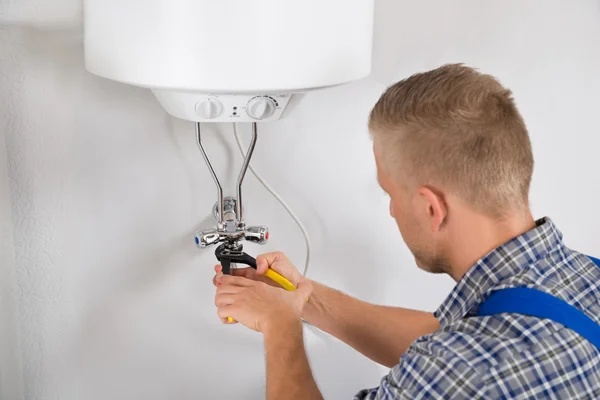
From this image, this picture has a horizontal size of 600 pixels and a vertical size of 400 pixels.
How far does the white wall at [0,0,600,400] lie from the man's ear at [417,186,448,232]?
463 mm

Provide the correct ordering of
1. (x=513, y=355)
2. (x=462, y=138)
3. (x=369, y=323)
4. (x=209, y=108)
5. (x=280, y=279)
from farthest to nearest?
(x=369, y=323)
(x=280, y=279)
(x=209, y=108)
(x=462, y=138)
(x=513, y=355)

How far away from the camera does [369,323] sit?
131 centimetres

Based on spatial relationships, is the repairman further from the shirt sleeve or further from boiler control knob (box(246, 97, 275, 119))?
boiler control knob (box(246, 97, 275, 119))

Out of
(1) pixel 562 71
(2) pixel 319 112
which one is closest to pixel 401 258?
(2) pixel 319 112

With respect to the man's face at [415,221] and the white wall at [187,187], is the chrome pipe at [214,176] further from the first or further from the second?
the man's face at [415,221]

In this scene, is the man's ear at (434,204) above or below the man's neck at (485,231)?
above

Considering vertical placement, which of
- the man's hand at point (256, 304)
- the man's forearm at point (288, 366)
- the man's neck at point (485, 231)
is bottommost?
the man's forearm at point (288, 366)

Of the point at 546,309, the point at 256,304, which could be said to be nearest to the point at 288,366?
the point at 256,304

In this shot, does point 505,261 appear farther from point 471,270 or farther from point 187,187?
point 187,187

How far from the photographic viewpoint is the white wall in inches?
50.8

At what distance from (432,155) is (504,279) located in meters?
0.18

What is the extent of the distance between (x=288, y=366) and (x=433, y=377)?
0.86 feet

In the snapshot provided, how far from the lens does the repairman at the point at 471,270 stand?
838 mm

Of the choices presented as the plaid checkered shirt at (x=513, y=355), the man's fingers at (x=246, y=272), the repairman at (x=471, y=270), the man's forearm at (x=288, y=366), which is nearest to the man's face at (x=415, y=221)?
the repairman at (x=471, y=270)
